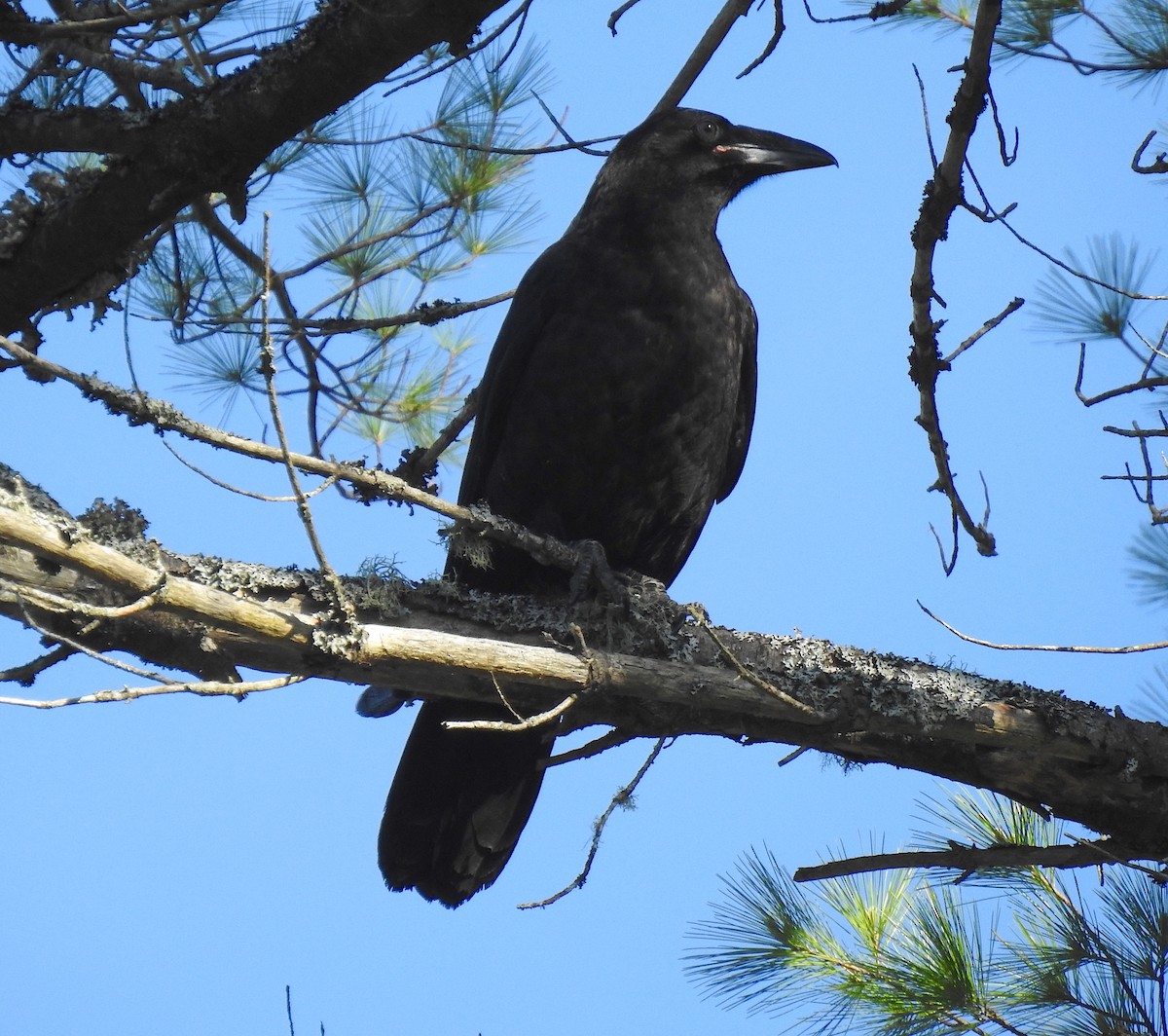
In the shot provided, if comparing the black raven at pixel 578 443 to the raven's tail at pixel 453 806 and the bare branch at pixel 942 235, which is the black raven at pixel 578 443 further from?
the bare branch at pixel 942 235

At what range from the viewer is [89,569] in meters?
1.89

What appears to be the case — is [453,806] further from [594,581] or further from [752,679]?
[752,679]

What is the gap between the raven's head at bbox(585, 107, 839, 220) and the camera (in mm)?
4059

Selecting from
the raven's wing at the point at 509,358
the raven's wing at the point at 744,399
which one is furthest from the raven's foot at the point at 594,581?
the raven's wing at the point at 744,399

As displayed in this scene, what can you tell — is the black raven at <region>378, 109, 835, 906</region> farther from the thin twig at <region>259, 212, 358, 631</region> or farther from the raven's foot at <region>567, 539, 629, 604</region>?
the thin twig at <region>259, 212, 358, 631</region>

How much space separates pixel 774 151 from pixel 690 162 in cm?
36

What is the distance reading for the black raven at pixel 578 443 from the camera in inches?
141

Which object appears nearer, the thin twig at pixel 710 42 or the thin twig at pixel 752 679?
the thin twig at pixel 752 679

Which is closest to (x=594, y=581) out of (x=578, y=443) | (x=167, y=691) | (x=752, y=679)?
(x=578, y=443)

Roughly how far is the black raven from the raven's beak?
1.37 ft

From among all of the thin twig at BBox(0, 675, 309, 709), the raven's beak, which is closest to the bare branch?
the raven's beak

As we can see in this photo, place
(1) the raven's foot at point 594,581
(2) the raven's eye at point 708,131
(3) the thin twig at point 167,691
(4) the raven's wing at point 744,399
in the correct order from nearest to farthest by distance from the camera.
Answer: (3) the thin twig at point 167,691 → (1) the raven's foot at point 594,581 → (4) the raven's wing at point 744,399 → (2) the raven's eye at point 708,131

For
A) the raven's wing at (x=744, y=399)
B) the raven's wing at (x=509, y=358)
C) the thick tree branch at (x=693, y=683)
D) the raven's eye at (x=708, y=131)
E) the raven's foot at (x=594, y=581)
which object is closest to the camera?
the thick tree branch at (x=693, y=683)

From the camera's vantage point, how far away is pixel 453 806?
3584 mm
